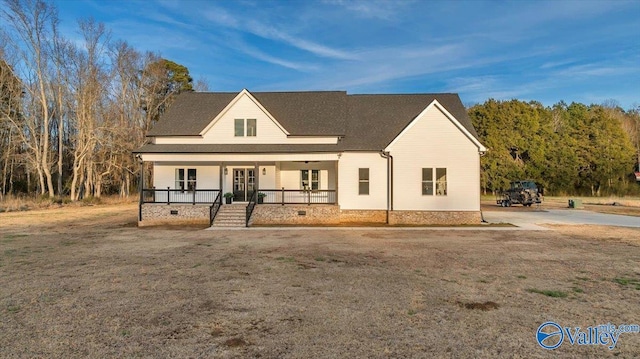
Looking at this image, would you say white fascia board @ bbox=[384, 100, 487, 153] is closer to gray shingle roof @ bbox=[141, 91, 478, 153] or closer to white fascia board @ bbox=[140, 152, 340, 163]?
gray shingle roof @ bbox=[141, 91, 478, 153]

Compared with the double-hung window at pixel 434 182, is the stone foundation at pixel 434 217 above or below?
below

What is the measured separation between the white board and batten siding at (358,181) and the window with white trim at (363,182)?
11 centimetres

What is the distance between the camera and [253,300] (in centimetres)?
673

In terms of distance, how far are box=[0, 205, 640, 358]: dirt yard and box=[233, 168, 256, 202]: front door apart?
837 cm

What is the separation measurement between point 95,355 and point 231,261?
5627 mm

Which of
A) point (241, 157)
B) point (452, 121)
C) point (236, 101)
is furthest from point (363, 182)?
point (236, 101)

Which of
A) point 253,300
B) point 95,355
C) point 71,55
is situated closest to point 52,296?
point 95,355

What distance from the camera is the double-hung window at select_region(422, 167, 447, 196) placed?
1945 centimetres

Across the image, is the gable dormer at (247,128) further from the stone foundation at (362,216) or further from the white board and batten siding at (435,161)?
the white board and batten siding at (435,161)

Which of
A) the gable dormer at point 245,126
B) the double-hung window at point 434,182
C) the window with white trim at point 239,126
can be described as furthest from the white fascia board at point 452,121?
the window with white trim at point 239,126

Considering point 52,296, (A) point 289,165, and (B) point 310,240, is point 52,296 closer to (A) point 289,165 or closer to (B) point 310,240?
(B) point 310,240

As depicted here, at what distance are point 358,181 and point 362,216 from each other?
1905mm

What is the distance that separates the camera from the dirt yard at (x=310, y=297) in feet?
15.9

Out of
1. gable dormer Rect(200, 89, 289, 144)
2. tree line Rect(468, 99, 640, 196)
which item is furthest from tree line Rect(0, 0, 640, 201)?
gable dormer Rect(200, 89, 289, 144)
